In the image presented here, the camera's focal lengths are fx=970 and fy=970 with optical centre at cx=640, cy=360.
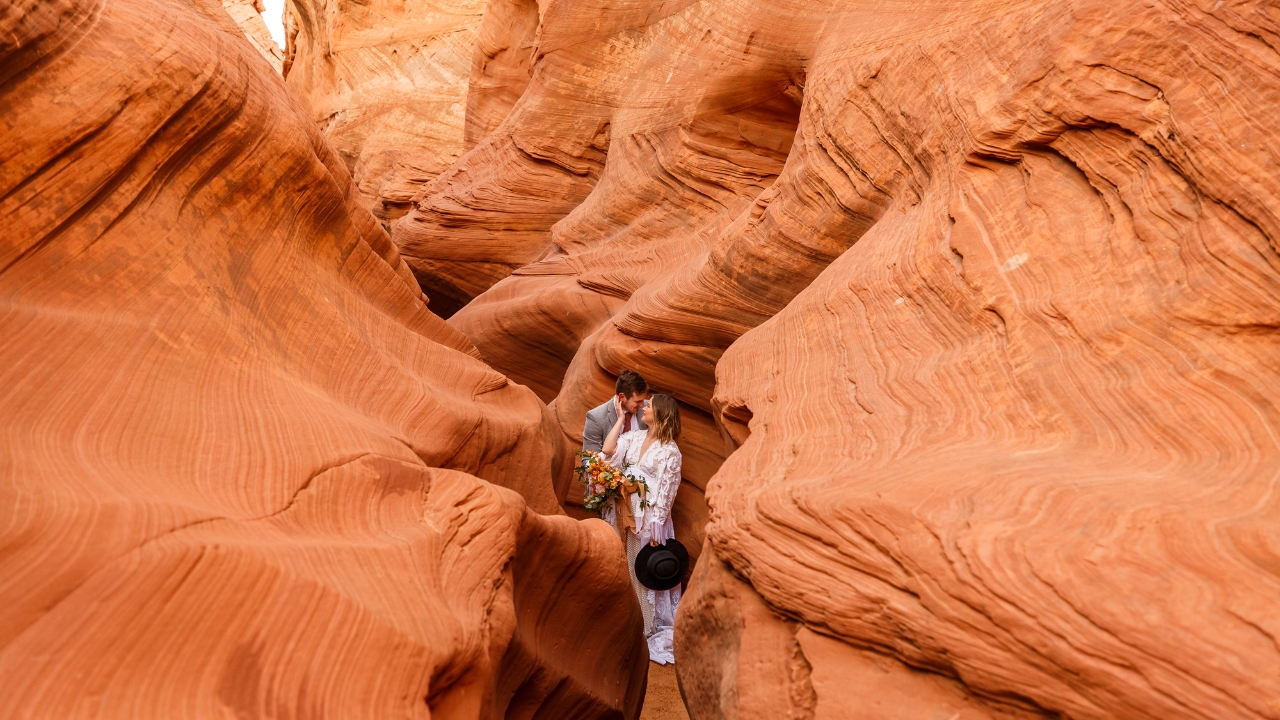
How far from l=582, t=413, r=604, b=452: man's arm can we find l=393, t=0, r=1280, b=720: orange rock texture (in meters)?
0.37

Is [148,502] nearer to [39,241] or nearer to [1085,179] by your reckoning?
[39,241]

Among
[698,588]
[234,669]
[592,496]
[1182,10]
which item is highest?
[1182,10]

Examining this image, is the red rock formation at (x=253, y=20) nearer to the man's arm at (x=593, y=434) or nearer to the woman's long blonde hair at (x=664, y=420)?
the man's arm at (x=593, y=434)

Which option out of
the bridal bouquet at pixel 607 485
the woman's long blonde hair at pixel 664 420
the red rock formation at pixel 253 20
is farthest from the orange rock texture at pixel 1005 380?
the red rock formation at pixel 253 20

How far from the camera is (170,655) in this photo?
255cm

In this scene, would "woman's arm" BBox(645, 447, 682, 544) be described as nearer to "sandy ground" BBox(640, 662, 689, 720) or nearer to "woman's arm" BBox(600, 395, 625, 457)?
"woman's arm" BBox(600, 395, 625, 457)

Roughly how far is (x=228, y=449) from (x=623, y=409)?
3.40 metres

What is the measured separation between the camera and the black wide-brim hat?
6051mm


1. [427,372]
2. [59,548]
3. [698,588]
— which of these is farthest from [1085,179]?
[59,548]

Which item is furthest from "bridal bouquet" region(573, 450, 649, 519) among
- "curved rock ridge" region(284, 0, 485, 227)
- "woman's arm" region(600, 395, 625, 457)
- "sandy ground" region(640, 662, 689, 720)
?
"curved rock ridge" region(284, 0, 485, 227)

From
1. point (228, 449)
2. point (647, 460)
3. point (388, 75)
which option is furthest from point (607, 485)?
point (388, 75)

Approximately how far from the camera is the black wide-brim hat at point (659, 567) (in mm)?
6051

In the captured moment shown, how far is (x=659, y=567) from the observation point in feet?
19.8

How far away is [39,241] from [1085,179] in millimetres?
4034
